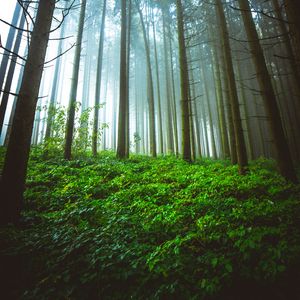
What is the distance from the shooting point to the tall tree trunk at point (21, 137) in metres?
3.40

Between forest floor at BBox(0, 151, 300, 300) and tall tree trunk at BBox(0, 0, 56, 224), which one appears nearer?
forest floor at BBox(0, 151, 300, 300)

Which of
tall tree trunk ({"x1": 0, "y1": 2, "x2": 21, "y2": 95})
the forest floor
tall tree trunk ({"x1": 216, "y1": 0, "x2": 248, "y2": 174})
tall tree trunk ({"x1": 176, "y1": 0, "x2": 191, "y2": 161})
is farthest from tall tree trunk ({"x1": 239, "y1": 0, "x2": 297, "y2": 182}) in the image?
tall tree trunk ({"x1": 0, "y1": 2, "x2": 21, "y2": 95})

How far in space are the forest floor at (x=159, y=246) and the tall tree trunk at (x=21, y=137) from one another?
45 centimetres

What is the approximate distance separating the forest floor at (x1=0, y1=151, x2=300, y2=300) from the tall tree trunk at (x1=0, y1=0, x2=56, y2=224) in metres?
0.45

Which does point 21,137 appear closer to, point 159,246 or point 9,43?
point 159,246

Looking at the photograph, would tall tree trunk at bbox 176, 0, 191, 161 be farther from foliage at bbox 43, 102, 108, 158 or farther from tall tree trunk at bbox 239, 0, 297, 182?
foliage at bbox 43, 102, 108, 158

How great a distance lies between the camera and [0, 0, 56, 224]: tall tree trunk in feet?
11.1

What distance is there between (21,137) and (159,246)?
3.17m

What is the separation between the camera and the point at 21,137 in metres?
3.51

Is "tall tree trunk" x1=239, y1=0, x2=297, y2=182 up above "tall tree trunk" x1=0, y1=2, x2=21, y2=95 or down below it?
below

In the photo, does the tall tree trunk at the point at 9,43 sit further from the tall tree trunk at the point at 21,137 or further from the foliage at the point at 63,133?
the tall tree trunk at the point at 21,137

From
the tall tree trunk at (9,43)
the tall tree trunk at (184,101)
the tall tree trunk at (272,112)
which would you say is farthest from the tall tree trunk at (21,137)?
the tall tree trunk at (9,43)

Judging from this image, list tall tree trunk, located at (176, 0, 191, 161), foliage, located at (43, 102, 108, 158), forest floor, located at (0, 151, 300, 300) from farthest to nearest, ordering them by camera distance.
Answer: foliage, located at (43, 102, 108, 158) < tall tree trunk, located at (176, 0, 191, 161) < forest floor, located at (0, 151, 300, 300)

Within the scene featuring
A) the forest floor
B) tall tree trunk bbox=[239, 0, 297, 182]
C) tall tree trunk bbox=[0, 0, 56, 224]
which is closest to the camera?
the forest floor
